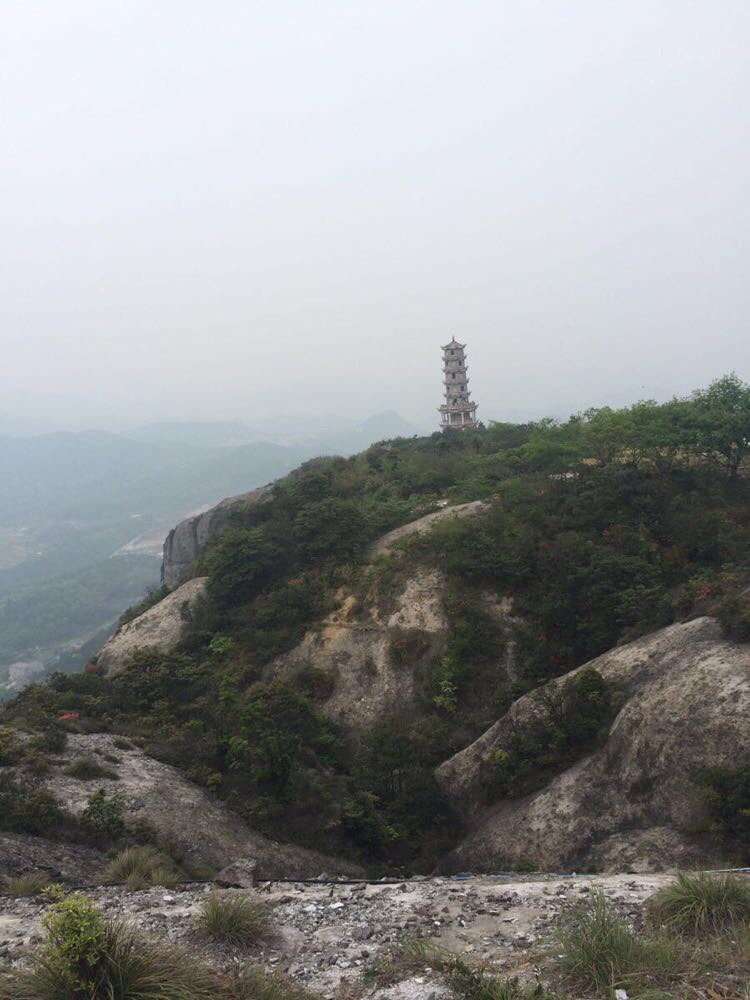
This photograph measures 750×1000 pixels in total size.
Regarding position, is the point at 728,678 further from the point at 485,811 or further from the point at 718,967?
the point at 718,967

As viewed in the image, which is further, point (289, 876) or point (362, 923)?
point (289, 876)

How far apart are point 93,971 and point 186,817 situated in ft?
30.9

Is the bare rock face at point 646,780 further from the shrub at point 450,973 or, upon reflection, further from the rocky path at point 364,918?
the shrub at point 450,973

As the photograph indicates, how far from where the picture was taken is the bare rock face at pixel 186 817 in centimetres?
1307

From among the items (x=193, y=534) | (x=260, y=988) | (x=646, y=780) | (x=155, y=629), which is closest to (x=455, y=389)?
(x=193, y=534)

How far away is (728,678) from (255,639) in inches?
595

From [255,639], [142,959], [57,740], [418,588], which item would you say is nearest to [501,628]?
[418,588]

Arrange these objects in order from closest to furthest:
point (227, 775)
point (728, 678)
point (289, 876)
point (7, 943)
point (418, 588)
Result: 1. point (7, 943)
2. point (728, 678)
3. point (289, 876)
4. point (227, 775)
5. point (418, 588)

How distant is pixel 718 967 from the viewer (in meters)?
5.56

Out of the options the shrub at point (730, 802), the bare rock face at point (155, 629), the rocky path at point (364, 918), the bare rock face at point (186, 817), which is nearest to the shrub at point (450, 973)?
the rocky path at point (364, 918)

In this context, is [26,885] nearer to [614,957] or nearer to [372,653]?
[614,957]

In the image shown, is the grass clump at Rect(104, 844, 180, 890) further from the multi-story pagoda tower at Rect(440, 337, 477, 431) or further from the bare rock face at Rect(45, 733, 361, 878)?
the multi-story pagoda tower at Rect(440, 337, 477, 431)

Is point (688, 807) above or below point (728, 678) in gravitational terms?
below

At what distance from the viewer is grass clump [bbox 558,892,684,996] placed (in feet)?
17.9
